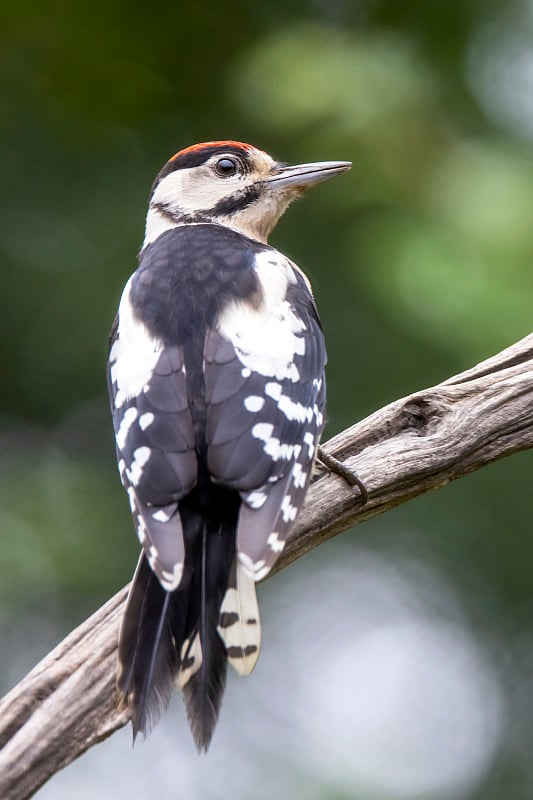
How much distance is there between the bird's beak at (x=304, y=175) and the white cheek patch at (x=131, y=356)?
0.91m

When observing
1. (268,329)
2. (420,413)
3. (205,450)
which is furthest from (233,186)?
(205,450)

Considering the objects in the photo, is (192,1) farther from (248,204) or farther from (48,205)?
(248,204)

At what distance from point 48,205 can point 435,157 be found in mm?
1795

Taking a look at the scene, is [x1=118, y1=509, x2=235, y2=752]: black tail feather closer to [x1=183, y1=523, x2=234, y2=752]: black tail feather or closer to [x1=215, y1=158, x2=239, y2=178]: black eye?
[x1=183, y1=523, x2=234, y2=752]: black tail feather

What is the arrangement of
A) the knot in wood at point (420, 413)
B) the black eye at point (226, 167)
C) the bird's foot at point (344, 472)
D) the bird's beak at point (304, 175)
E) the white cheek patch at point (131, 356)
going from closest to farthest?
the white cheek patch at point (131, 356)
the bird's foot at point (344, 472)
the knot in wood at point (420, 413)
the bird's beak at point (304, 175)
the black eye at point (226, 167)

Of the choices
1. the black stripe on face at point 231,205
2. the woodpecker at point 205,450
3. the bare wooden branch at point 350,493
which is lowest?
the bare wooden branch at point 350,493

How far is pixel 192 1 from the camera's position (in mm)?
5488

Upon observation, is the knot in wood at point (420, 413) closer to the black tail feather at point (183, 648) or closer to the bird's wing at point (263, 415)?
the bird's wing at point (263, 415)

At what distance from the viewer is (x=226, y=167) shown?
13.4 ft

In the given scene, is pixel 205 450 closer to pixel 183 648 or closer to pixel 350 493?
pixel 183 648

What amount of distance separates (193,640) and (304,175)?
6.07 ft

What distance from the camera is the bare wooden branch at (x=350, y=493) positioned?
9.10 feet

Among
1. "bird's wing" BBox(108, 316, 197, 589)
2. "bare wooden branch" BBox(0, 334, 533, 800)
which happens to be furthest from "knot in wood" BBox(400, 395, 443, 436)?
"bird's wing" BBox(108, 316, 197, 589)

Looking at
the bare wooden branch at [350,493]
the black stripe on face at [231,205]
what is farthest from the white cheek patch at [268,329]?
the black stripe on face at [231,205]
